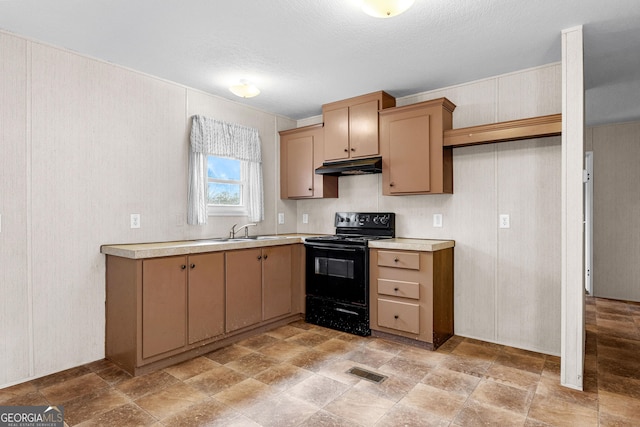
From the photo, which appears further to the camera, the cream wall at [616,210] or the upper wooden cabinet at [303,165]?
the cream wall at [616,210]

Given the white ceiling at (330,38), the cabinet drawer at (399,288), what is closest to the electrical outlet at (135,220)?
the white ceiling at (330,38)

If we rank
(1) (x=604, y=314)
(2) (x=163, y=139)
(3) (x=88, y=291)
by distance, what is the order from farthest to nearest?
(1) (x=604, y=314), (2) (x=163, y=139), (3) (x=88, y=291)

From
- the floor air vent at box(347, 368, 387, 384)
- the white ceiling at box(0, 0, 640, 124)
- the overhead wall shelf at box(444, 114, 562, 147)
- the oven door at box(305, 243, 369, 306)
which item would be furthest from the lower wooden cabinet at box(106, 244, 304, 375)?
the overhead wall shelf at box(444, 114, 562, 147)

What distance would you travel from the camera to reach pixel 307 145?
427 centimetres

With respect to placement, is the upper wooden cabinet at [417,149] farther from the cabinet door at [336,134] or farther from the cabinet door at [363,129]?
the cabinet door at [336,134]

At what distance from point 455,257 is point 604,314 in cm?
230

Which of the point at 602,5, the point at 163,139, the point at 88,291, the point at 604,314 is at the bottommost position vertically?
the point at 604,314

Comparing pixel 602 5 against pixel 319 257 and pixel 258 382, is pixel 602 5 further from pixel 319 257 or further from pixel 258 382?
pixel 258 382

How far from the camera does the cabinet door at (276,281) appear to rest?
3.58 metres

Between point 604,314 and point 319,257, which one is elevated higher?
point 319,257

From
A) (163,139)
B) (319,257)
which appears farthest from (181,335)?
(163,139)

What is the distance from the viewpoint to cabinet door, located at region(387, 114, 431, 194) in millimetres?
3352

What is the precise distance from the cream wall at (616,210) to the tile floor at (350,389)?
214cm

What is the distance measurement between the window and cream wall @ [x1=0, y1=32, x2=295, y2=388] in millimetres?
431
